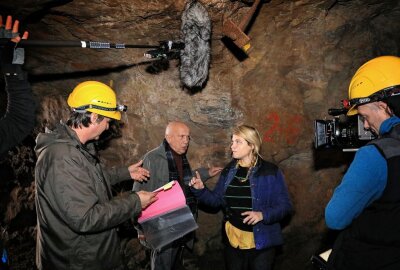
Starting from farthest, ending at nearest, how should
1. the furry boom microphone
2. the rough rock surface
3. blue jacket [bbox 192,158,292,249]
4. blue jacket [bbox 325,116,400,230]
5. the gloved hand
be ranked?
the rough rock surface, the furry boom microphone, blue jacket [bbox 192,158,292,249], the gloved hand, blue jacket [bbox 325,116,400,230]

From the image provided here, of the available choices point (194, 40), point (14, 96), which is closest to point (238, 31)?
point (194, 40)

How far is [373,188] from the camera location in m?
1.89

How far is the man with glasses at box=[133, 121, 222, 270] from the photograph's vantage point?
4.28m

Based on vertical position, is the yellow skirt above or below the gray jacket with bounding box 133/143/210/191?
below

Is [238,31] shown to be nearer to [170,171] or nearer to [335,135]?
[335,135]

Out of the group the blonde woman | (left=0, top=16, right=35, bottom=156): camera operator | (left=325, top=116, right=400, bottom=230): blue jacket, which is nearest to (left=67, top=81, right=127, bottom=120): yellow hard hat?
(left=0, top=16, right=35, bottom=156): camera operator

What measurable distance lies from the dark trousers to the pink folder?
1.17 meters

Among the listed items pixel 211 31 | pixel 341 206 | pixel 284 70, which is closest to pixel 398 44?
pixel 284 70

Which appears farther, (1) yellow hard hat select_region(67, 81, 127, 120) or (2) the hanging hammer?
(2) the hanging hammer

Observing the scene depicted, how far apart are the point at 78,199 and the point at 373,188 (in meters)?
2.15

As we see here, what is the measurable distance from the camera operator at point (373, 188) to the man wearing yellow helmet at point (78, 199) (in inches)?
66.3

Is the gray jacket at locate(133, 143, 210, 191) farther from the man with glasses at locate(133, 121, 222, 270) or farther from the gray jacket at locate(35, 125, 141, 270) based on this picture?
the gray jacket at locate(35, 125, 141, 270)

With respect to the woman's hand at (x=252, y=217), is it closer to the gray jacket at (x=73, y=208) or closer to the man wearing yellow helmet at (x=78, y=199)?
the man wearing yellow helmet at (x=78, y=199)

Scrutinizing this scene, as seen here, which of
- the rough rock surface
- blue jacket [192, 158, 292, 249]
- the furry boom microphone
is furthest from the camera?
the rough rock surface
